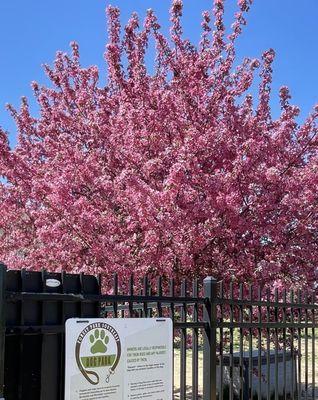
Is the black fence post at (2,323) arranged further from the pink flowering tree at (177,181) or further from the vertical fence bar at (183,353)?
the pink flowering tree at (177,181)

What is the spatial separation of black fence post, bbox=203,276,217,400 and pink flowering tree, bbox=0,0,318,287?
2300 mm

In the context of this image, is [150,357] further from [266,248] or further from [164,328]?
[266,248]

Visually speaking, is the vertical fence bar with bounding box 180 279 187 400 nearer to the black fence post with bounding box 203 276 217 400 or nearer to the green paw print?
the black fence post with bounding box 203 276 217 400

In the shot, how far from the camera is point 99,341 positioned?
360 cm

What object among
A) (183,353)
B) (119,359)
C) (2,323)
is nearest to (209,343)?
(183,353)

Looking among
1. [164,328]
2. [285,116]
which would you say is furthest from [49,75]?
[164,328]

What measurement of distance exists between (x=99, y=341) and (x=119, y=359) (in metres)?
0.21

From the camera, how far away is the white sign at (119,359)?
347 centimetres

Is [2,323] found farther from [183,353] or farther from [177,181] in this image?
[177,181]

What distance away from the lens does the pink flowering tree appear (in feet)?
22.8

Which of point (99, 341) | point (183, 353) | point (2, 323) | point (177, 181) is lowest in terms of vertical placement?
point (183, 353)

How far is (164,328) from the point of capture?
4.04m

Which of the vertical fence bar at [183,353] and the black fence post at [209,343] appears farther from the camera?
the black fence post at [209,343]

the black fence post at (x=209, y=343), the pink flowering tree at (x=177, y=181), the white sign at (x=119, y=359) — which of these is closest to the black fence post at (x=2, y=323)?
the white sign at (x=119, y=359)
